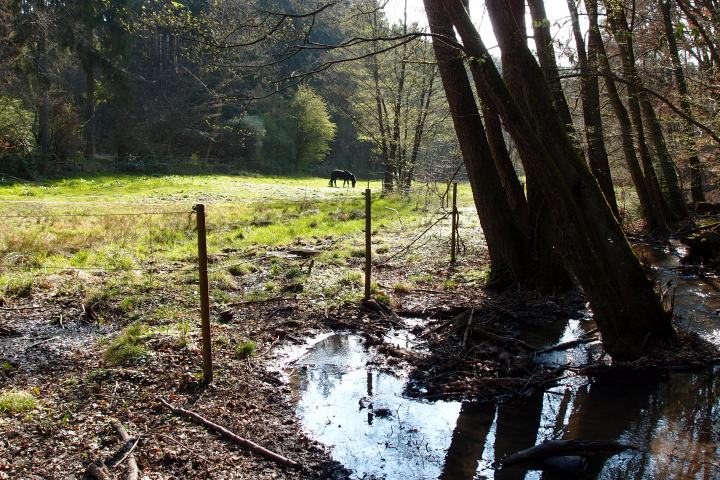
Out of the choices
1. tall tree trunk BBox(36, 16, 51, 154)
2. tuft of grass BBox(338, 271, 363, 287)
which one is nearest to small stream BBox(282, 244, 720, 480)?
tuft of grass BBox(338, 271, 363, 287)

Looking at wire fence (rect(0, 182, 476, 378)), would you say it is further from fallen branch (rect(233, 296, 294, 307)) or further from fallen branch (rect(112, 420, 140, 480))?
fallen branch (rect(112, 420, 140, 480))

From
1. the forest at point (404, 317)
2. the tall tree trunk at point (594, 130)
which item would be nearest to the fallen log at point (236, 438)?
the forest at point (404, 317)

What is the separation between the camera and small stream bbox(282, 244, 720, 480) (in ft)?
13.6

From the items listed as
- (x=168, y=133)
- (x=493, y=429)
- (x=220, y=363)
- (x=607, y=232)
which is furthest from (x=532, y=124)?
(x=168, y=133)

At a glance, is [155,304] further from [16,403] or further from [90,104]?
[90,104]

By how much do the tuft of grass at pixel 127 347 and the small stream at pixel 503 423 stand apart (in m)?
1.68

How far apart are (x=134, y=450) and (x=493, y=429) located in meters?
2.87

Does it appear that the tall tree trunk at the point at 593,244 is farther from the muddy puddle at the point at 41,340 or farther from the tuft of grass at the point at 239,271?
the tuft of grass at the point at 239,271

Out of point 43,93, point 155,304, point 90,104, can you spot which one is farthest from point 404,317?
point 90,104

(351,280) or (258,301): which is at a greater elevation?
(351,280)

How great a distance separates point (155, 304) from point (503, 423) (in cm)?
533

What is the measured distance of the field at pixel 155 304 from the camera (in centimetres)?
467

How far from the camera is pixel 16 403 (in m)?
4.72

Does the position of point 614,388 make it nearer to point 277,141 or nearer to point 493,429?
point 493,429
